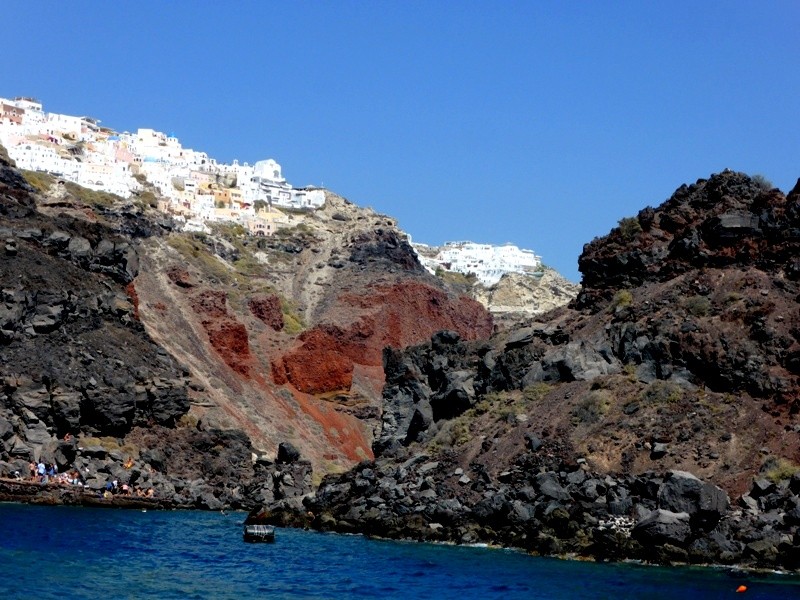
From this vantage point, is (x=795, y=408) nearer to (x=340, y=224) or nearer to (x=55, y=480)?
(x=55, y=480)

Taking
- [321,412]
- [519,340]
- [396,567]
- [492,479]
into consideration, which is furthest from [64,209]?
[396,567]

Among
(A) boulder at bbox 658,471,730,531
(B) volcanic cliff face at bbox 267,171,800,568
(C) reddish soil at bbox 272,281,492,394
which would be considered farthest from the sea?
(C) reddish soil at bbox 272,281,492,394

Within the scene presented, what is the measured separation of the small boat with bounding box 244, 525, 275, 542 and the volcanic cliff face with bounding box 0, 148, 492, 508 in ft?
70.8

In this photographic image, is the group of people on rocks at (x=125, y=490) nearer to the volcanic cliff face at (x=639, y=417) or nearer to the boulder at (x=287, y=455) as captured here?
the volcanic cliff face at (x=639, y=417)

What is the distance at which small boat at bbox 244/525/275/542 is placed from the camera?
205 feet

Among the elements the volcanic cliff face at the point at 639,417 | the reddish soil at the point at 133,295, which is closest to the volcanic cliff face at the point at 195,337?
the reddish soil at the point at 133,295

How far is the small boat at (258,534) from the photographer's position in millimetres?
62531

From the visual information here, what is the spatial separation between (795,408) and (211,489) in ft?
151

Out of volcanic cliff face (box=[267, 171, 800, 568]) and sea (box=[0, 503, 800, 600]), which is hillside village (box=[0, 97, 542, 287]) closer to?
volcanic cliff face (box=[267, 171, 800, 568])

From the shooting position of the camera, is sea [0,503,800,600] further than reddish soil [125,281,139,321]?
No

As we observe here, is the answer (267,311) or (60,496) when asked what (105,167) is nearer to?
(267,311)

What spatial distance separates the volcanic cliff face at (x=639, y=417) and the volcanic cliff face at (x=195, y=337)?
19.3m

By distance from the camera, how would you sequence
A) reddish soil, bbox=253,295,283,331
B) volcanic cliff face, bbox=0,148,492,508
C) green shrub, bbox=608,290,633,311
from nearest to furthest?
green shrub, bbox=608,290,633,311 → volcanic cliff face, bbox=0,148,492,508 → reddish soil, bbox=253,295,283,331

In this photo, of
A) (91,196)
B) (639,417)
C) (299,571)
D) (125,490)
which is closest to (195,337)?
(91,196)
